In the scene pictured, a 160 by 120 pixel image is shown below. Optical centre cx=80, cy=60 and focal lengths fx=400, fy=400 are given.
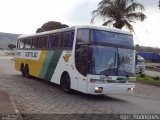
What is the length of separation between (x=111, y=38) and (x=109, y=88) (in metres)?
2.23

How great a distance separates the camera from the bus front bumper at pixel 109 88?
16.5 meters

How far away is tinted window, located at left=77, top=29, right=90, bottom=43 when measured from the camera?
1722 centimetres

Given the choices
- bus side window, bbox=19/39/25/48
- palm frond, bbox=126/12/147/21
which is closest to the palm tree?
palm frond, bbox=126/12/147/21

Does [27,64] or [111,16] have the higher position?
[111,16]

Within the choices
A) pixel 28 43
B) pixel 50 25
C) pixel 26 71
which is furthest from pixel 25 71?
pixel 50 25

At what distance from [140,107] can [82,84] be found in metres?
2.91

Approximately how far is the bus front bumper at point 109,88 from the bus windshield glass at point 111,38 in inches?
71.9

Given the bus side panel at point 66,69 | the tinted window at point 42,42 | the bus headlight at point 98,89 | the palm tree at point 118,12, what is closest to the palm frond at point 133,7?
the palm tree at point 118,12

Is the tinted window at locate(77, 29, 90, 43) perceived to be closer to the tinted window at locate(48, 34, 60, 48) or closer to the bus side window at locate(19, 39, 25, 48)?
the tinted window at locate(48, 34, 60, 48)

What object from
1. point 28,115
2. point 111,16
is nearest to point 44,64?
point 28,115

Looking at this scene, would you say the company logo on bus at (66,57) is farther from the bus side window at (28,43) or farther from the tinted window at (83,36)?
the bus side window at (28,43)

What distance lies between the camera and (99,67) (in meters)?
16.7

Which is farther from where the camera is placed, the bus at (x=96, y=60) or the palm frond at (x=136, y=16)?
the palm frond at (x=136, y=16)

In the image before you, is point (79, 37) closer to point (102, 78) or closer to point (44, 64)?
point (102, 78)
